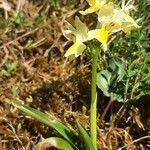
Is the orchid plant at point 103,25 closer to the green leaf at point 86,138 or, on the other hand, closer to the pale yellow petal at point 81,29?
the pale yellow petal at point 81,29

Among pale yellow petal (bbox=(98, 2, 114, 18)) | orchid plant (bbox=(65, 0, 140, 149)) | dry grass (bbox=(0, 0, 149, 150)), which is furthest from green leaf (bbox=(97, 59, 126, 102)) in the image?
pale yellow petal (bbox=(98, 2, 114, 18))

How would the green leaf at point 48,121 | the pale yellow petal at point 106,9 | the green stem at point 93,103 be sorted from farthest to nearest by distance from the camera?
the green leaf at point 48,121 < the green stem at point 93,103 < the pale yellow petal at point 106,9

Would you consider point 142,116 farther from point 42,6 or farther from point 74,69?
point 42,6

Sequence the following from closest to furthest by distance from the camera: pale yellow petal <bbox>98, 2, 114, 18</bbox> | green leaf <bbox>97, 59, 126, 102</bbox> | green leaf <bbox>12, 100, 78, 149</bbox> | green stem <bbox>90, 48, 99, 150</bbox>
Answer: pale yellow petal <bbox>98, 2, 114, 18</bbox>, green stem <bbox>90, 48, 99, 150</bbox>, green leaf <bbox>12, 100, 78, 149</bbox>, green leaf <bbox>97, 59, 126, 102</bbox>

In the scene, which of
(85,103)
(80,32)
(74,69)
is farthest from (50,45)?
(80,32)

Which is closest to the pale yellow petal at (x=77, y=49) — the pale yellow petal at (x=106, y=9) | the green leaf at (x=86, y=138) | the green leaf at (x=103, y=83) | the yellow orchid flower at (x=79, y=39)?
the yellow orchid flower at (x=79, y=39)

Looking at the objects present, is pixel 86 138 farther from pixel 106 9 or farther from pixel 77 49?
pixel 106 9

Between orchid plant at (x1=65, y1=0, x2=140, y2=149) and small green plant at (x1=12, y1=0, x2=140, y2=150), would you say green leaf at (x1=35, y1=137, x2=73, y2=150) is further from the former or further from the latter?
orchid plant at (x1=65, y1=0, x2=140, y2=149)

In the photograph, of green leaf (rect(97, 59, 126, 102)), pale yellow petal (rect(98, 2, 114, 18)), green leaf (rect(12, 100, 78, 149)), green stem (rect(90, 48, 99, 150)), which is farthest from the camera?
green leaf (rect(97, 59, 126, 102))
